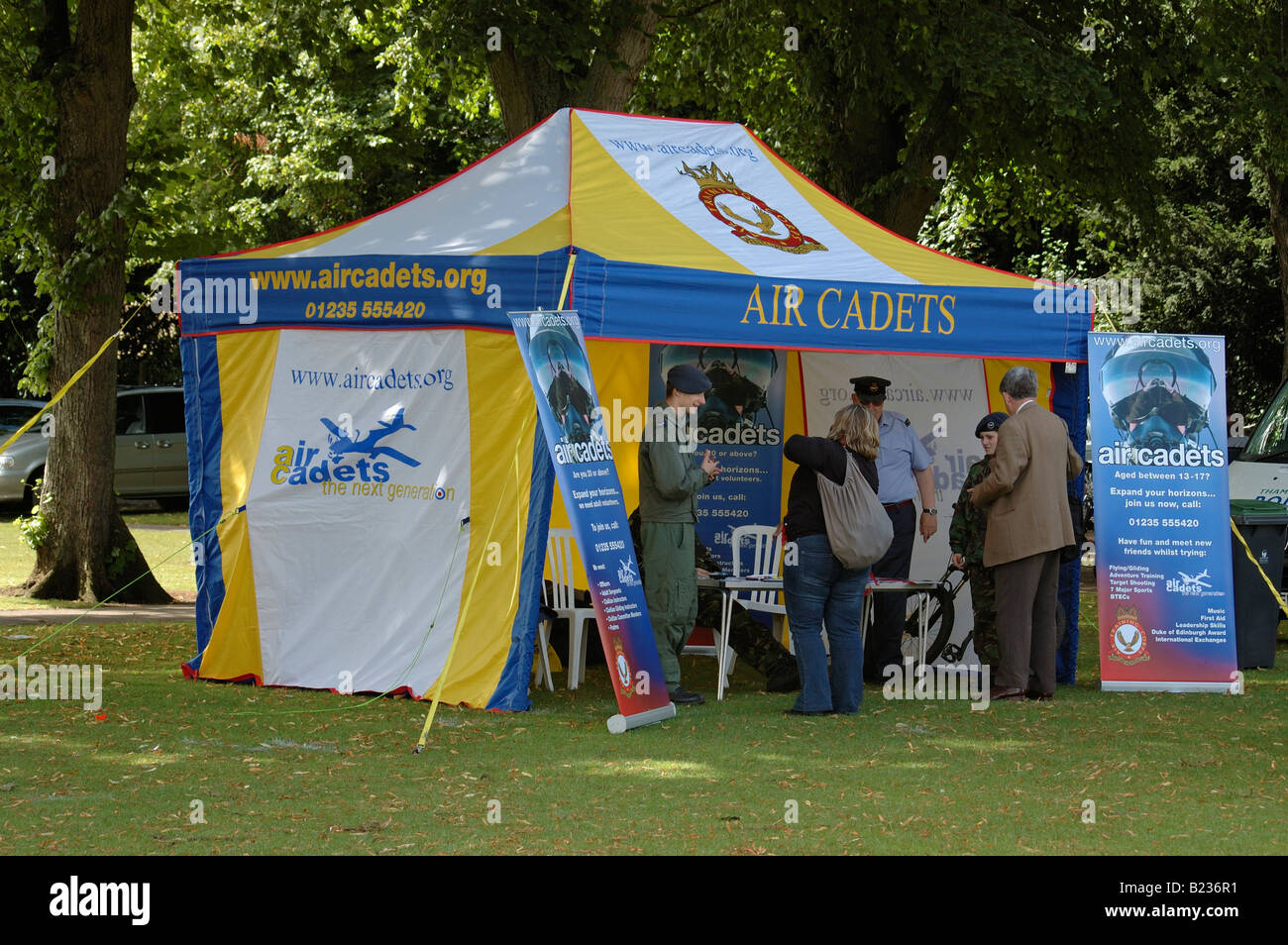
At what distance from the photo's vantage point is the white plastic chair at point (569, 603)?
30.8ft

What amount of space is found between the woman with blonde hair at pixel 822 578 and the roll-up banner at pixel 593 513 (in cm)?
80

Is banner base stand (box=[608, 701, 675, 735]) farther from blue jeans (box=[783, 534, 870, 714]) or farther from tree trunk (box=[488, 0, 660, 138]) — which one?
tree trunk (box=[488, 0, 660, 138])

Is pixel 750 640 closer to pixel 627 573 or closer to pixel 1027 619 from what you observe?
pixel 627 573

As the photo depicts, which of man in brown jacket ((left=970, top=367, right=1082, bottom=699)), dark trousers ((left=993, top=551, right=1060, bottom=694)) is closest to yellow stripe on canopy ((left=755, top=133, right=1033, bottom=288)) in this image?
man in brown jacket ((left=970, top=367, right=1082, bottom=699))

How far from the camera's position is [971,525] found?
9570mm

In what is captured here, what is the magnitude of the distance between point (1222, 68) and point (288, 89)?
50.1ft

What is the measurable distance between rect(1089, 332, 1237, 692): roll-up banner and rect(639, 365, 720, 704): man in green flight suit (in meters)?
2.64

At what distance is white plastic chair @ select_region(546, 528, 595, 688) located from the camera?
30.8 feet

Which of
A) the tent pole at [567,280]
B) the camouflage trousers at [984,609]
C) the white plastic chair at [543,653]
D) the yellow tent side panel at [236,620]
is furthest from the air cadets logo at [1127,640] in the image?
the yellow tent side panel at [236,620]

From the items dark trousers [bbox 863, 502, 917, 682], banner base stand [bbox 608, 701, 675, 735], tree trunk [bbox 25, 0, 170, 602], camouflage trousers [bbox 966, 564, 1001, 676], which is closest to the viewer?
banner base stand [bbox 608, 701, 675, 735]

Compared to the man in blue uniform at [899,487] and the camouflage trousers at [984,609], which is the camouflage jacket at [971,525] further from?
the man in blue uniform at [899,487]

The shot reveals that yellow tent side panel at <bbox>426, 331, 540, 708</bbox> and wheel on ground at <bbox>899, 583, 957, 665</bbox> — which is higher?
yellow tent side panel at <bbox>426, 331, 540, 708</bbox>

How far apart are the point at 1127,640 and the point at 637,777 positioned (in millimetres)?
4053
